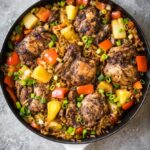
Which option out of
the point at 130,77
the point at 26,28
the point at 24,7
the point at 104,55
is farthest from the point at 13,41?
the point at 130,77

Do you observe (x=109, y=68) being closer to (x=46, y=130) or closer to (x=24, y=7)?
(x=46, y=130)

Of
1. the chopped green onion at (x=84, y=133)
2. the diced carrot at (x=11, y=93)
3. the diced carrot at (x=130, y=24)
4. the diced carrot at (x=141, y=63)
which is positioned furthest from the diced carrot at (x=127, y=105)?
the diced carrot at (x=11, y=93)

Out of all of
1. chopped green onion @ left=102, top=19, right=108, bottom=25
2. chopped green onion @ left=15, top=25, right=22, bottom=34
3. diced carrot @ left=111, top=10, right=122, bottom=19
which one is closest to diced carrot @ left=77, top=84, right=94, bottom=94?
chopped green onion @ left=102, top=19, right=108, bottom=25

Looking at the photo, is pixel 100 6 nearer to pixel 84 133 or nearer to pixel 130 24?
pixel 130 24

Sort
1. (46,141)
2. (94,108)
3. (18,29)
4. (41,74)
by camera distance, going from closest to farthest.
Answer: (94,108), (41,74), (18,29), (46,141)

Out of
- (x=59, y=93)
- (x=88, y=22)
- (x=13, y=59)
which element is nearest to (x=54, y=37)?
(x=88, y=22)

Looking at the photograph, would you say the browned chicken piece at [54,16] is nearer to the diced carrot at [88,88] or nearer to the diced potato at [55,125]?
the diced carrot at [88,88]
